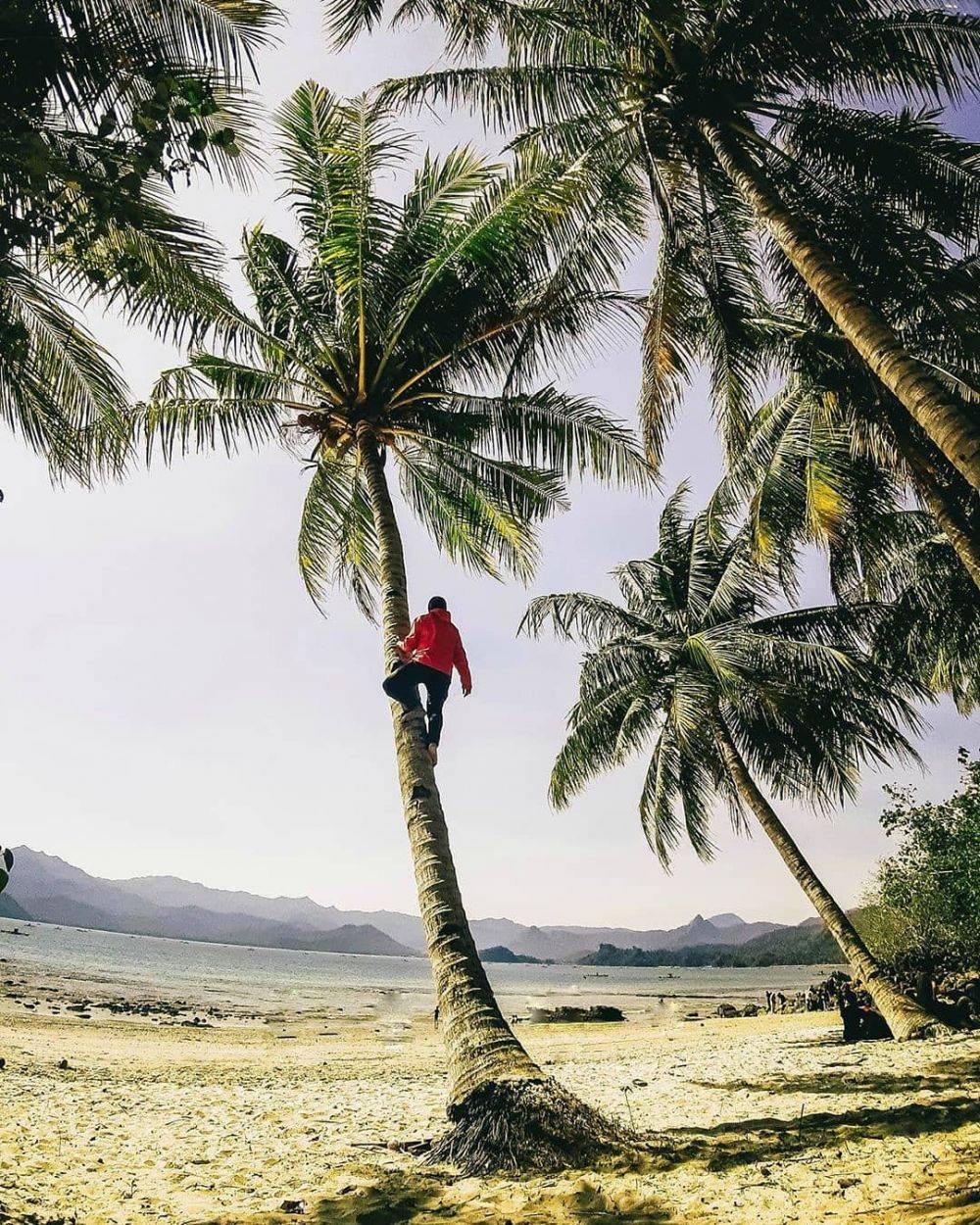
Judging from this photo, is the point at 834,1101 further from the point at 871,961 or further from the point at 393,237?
the point at 393,237

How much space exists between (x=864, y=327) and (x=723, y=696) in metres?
9.31

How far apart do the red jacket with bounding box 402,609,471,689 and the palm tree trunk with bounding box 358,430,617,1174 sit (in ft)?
1.01

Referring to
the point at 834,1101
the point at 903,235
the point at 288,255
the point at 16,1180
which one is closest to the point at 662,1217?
the point at 834,1101

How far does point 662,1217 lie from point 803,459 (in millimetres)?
9373

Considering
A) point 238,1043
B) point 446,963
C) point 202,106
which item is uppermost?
point 202,106

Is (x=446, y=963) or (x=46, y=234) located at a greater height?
(x=46, y=234)

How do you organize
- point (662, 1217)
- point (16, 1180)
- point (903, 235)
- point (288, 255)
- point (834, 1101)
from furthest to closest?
point (288, 255), point (903, 235), point (834, 1101), point (16, 1180), point (662, 1217)

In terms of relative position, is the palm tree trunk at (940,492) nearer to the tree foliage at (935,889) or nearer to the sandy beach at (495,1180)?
the sandy beach at (495,1180)

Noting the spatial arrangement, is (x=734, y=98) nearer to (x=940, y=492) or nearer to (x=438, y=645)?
(x=940, y=492)

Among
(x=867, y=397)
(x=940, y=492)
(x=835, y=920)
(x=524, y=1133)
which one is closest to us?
(x=524, y=1133)

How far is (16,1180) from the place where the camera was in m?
4.16

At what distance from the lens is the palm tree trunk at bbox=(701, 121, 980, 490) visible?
5246 millimetres

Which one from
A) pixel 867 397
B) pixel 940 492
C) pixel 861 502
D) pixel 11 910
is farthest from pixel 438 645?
pixel 11 910

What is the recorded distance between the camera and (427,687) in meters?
7.15
